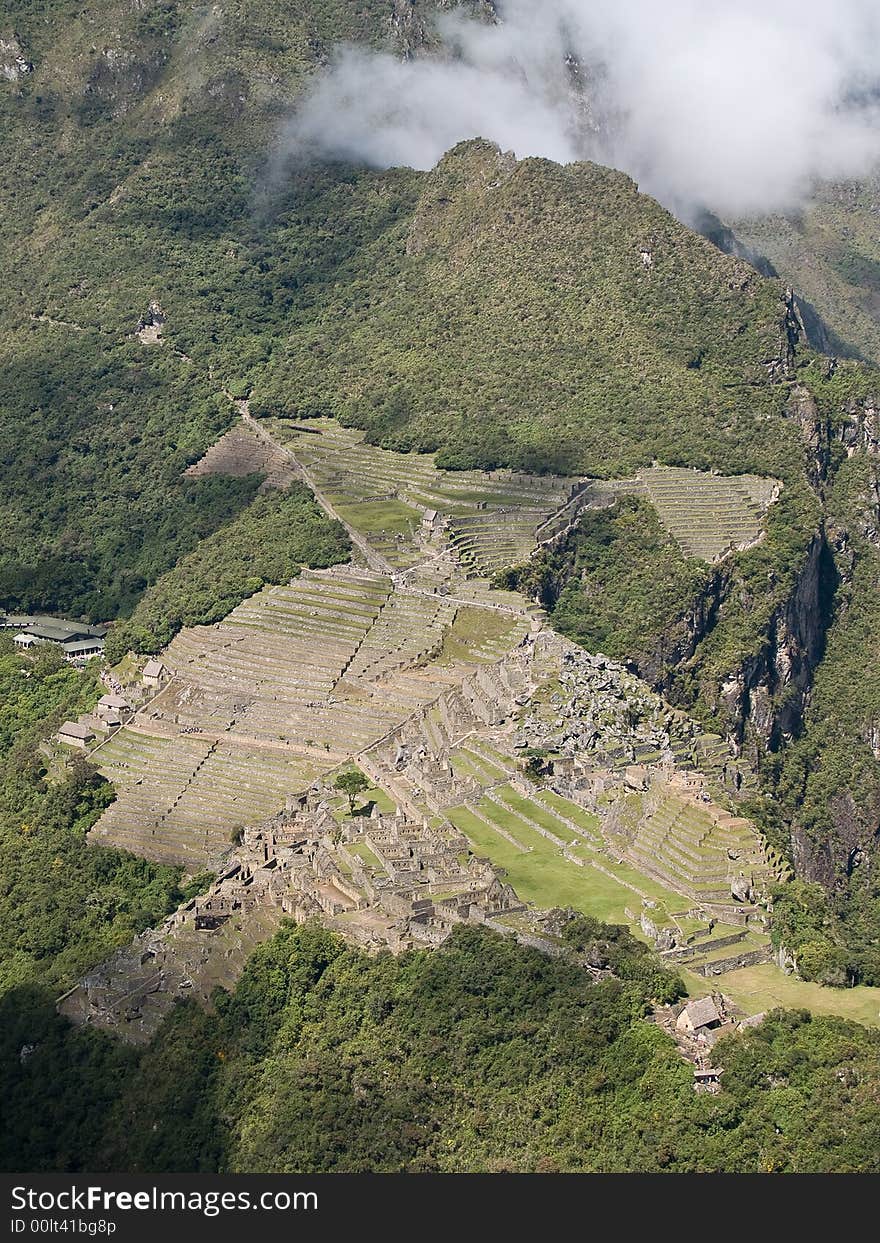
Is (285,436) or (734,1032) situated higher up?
(285,436)

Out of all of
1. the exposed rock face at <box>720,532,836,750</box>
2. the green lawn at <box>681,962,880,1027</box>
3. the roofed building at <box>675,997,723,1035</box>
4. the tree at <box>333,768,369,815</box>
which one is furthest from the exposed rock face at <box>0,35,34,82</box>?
the roofed building at <box>675,997,723,1035</box>

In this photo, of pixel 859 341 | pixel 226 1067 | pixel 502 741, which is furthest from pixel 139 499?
pixel 859 341

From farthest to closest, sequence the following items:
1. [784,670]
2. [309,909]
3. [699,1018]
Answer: [784,670]
[309,909]
[699,1018]

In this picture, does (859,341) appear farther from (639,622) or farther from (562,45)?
(639,622)

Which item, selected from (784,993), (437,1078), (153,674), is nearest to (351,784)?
(153,674)

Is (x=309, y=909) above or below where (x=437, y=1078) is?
above

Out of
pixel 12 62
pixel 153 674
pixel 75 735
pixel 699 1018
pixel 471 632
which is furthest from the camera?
pixel 12 62

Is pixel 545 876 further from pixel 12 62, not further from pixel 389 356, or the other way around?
pixel 12 62

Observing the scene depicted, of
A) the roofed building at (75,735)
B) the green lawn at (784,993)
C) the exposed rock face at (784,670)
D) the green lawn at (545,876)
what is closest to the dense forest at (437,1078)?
the green lawn at (784,993)

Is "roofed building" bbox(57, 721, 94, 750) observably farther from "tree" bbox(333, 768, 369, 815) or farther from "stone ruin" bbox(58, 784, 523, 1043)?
"stone ruin" bbox(58, 784, 523, 1043)
